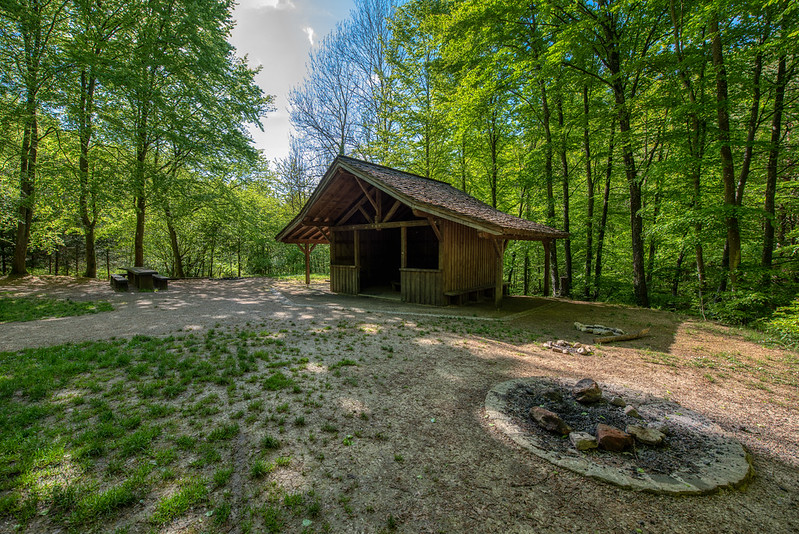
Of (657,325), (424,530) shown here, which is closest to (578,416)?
(424,530)

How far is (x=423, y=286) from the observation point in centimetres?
970

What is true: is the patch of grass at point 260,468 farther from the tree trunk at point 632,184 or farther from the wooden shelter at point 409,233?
the tree trunk at point 632,184

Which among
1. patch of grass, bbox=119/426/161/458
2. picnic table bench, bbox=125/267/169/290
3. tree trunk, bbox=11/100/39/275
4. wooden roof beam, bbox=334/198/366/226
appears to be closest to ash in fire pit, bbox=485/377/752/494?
patch of grass, bbox=119/426/161/458

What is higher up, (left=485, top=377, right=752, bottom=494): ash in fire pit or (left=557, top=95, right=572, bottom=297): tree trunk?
(left=557, top=95, right=572, bottom=297): tree trunk

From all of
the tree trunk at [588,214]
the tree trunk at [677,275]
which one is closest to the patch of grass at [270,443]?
the tree trunk at [588,214]

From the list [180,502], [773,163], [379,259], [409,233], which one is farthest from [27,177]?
[773,163]

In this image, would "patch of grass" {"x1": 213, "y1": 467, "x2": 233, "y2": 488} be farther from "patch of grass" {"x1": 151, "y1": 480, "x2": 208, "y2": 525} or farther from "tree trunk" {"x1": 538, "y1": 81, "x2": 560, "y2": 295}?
"tree trunk" {"x1": 538, "y1": 81, "x2": 560, "y2": 295}

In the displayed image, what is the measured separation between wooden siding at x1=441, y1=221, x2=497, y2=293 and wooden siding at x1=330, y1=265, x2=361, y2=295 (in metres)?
4.05

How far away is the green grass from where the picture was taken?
6.75 meters

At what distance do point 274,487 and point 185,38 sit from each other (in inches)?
702

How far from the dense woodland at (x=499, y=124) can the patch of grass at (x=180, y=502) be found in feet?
34.3

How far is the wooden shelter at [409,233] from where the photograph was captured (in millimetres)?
8677

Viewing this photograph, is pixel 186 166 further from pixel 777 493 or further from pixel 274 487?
pixel 777 493

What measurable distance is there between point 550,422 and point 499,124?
13550 mm
